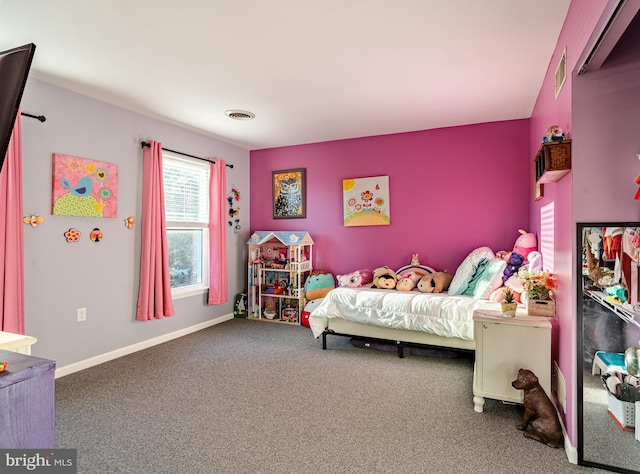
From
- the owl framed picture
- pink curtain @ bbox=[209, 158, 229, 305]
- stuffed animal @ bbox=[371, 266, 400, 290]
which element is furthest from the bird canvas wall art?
stuffed animal @ bbox=[371, 266, 400, 290]

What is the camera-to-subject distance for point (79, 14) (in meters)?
2.06

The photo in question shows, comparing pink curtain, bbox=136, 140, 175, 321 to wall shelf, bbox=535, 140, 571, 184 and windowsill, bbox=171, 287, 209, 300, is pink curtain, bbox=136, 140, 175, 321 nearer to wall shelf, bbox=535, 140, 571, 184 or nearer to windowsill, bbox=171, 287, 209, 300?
windowsill, bbox=171, 287, 209, 300

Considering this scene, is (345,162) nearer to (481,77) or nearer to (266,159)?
(266,159)

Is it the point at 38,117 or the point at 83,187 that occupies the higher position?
the point at 38,117

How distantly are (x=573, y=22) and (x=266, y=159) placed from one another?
3892mm

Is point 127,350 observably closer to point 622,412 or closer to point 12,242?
point 12,242

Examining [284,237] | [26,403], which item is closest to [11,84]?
[26,403]

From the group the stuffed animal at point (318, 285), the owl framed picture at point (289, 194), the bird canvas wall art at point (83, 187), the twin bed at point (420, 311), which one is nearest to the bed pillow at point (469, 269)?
the twin bed at point (420, 311)

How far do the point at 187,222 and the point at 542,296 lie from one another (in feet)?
11.7

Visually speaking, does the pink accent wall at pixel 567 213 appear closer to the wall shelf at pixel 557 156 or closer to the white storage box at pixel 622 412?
the wall shelf at pixel 557 156

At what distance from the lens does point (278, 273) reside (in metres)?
5.01

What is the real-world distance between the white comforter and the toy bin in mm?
1318

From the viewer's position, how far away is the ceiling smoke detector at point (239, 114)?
365 cm

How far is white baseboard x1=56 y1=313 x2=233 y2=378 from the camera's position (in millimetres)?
3064
